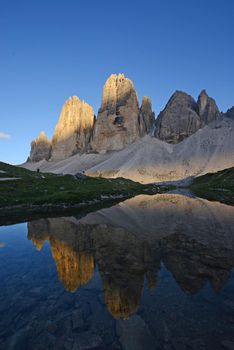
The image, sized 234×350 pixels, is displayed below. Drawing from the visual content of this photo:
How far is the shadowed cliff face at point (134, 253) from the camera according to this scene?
9531mm

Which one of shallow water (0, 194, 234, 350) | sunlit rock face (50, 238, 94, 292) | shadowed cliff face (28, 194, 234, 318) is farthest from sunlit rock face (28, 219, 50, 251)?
sunlit rock face (50, 238, 94, 292)

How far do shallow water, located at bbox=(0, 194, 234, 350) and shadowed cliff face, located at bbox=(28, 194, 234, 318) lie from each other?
5cm

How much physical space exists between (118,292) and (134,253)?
14.4 feet

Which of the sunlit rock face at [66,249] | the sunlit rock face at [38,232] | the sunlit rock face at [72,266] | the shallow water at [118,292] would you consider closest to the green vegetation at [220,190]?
the sunlit rock face at [66,249]

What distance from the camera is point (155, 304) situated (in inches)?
323

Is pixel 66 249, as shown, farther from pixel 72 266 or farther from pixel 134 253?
pixel 134 253

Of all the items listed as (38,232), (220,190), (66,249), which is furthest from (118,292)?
(220,190)

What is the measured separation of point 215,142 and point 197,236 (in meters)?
180

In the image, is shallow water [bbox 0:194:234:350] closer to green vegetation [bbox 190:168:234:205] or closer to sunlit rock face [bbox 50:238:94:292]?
sunlit rock face [bbox 50:238:94:292]

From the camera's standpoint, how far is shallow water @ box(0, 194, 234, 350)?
6562 millimetres

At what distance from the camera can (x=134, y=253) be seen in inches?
520

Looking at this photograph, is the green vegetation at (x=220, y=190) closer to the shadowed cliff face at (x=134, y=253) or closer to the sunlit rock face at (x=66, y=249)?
the shadowed cliff face at (x=134, y=253)

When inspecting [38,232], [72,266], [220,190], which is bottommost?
[72,266]

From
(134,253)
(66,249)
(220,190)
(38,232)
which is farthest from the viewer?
(220,190)
